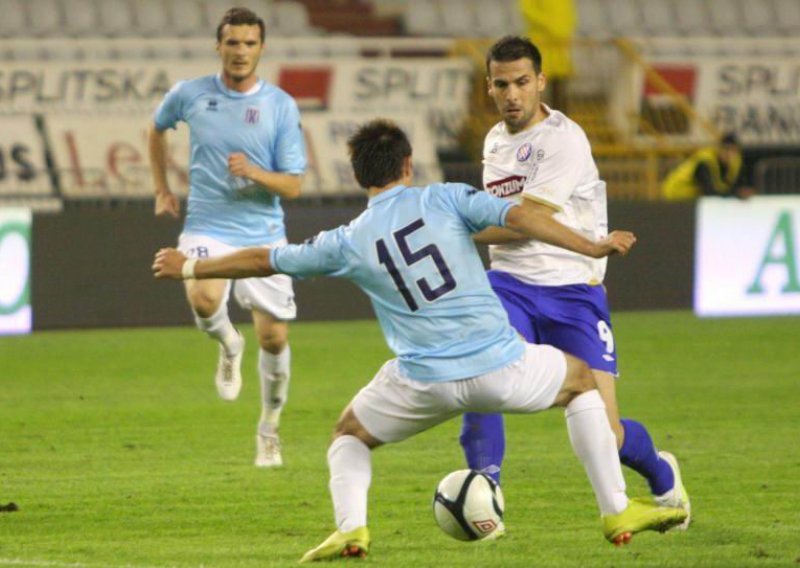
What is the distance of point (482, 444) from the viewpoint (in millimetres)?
6891

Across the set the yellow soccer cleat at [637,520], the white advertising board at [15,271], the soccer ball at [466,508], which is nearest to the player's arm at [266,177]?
the soccer ball at [466,508]

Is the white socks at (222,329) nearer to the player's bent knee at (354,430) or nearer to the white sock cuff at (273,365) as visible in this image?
the white sock cuff at (273,365)

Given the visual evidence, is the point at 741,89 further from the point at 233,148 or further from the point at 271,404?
the point at 271,404

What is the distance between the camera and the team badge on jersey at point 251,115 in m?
9.04

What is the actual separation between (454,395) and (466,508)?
52cm

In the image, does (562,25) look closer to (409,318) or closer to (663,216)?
(663,216)

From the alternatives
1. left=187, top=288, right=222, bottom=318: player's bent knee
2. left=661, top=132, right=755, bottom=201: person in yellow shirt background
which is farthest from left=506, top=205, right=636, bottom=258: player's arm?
left=661, top=132, right=755, bottom=201: person in yellow shirt background

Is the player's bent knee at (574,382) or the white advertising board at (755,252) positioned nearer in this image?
the player's bent knee at (574,382)

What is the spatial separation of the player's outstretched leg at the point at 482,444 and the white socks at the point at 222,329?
2564 millimetres

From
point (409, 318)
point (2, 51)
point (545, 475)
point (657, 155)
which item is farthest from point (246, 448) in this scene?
point (657, 155)

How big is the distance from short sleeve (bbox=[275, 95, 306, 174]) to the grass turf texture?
1496 mm

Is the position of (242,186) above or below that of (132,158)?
above

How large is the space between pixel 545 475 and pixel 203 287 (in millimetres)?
2011

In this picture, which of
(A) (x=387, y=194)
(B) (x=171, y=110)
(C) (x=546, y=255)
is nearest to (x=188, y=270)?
(A) (x=387, y=194)
